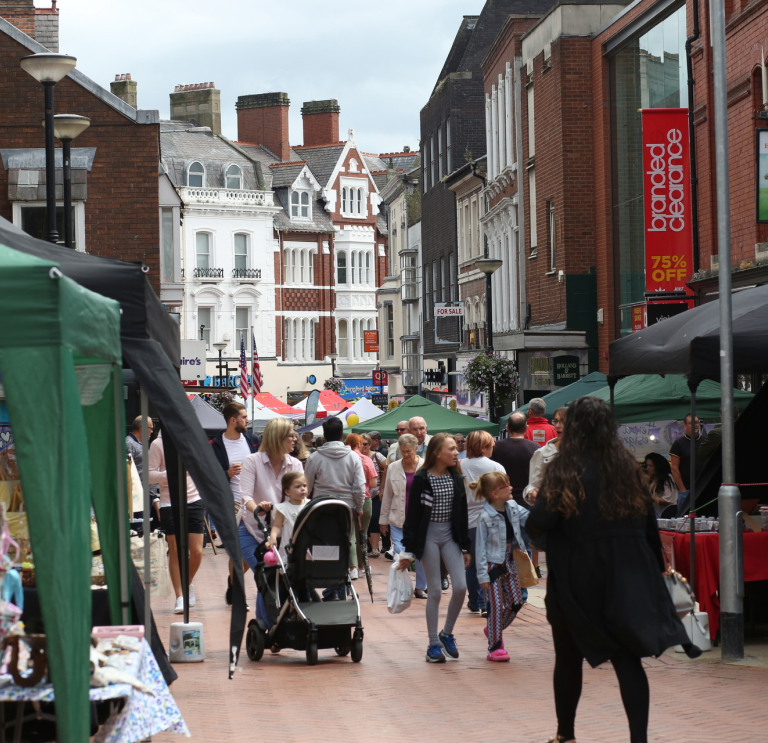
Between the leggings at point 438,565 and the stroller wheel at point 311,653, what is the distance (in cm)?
90

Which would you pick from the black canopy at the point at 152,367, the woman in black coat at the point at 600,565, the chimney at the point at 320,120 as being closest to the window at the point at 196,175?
the chimney at the point at 320,120

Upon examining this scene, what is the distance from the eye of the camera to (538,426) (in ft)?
52.9

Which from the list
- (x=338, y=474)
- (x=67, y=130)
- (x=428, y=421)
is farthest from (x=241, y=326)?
(x=338, y=474)

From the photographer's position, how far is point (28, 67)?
14.7 m

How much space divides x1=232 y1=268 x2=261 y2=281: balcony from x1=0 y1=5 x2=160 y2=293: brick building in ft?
137

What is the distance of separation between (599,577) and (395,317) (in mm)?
64977

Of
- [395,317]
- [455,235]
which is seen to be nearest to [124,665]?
[455,235]

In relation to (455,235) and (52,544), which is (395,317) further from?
(52,544)

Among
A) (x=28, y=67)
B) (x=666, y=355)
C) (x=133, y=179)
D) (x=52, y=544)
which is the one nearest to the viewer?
(x=52, y=544)

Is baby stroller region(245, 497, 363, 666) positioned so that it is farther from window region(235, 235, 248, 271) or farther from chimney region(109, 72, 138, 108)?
window region(235, 235, 248, 271)

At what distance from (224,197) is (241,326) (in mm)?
7603

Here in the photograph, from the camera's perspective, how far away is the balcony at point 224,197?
6781 centimetres

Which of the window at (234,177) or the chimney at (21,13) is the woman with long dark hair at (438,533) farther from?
the window at (234,177)

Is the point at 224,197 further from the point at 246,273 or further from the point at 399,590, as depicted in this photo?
the point at 399,590
